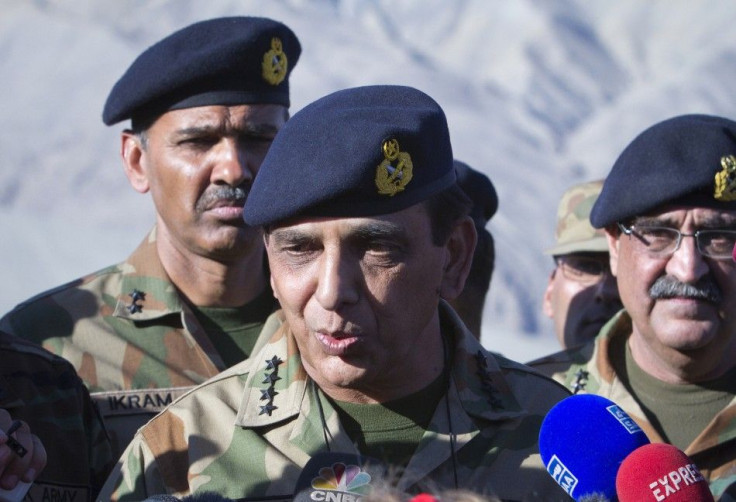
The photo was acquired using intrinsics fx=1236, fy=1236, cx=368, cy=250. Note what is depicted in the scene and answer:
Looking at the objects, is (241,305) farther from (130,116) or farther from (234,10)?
(234,10)

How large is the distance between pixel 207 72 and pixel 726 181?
6.12 feet

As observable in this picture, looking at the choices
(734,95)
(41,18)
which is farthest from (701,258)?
(734,95)

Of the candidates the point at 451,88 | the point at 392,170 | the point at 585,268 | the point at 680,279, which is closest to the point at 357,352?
the point at 392,170

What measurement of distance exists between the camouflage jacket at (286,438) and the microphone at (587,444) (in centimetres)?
42

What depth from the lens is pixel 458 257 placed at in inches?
128

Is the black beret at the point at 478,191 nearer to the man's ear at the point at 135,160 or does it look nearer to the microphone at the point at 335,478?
the man's ear at the point at 135,160

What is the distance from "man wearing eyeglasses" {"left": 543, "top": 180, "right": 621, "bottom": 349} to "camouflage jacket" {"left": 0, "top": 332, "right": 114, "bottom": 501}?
9.03 ft

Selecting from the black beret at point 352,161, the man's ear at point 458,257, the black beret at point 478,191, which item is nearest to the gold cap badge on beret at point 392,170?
the black beret at point 352,161

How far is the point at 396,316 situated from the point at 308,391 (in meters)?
0.32

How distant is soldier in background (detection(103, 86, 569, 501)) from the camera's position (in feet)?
9.53

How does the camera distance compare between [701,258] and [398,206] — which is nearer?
[398,206]

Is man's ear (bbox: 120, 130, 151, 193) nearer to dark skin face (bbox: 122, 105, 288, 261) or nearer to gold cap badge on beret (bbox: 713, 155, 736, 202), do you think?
dark skin face (bbox: 122, 105, 288, 261)

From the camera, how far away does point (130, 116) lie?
4664mm

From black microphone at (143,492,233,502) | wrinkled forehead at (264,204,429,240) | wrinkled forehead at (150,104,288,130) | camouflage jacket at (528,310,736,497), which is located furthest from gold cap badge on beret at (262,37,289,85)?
black microphone at (143,492,233,502)
